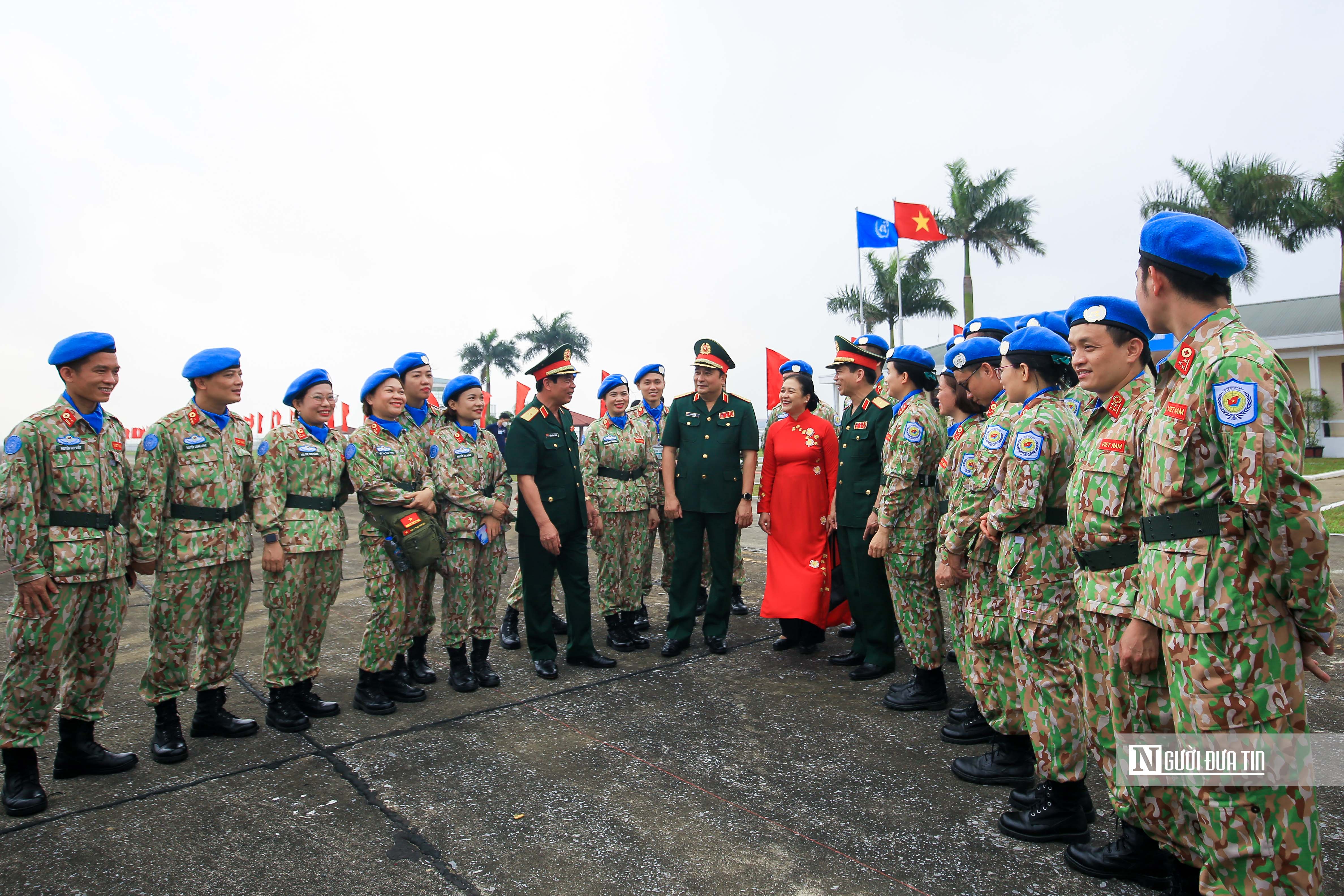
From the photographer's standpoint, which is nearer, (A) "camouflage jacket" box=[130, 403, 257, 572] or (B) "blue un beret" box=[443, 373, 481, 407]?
(A) "camouflage jacket" box=[130, 403, 257, 572]

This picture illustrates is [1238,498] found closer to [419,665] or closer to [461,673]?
[461,673]

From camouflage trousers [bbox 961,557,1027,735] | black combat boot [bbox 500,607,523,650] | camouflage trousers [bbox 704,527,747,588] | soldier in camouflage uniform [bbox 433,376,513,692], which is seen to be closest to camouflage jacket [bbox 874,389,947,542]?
camouflage trousers [bbox 961,557,1027,735]

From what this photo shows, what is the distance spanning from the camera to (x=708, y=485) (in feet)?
16.6

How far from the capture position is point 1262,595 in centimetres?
183

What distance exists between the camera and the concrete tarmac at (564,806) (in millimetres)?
2424

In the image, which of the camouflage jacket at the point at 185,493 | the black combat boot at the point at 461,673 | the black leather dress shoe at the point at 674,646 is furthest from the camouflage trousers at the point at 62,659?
the black leather dress shoe at the point at 674,646

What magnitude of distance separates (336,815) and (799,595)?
302 centimetres

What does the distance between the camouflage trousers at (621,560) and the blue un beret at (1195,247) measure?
393cm

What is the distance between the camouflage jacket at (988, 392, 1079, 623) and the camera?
8.96 ft

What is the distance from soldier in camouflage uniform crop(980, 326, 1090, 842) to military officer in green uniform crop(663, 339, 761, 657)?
7.57 ft

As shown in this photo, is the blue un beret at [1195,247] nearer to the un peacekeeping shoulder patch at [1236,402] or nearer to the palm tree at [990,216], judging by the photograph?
the un peacekeeping shoulder patch at [1236,402]

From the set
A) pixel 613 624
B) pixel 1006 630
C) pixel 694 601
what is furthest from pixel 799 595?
pixel 1006 630

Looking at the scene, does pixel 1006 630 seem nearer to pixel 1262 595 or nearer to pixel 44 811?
pixel 1262 595

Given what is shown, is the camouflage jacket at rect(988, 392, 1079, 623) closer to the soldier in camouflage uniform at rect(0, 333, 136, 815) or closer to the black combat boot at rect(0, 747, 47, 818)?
the soldier in camouflage uniform at rect(0, 333, 136, 815)
